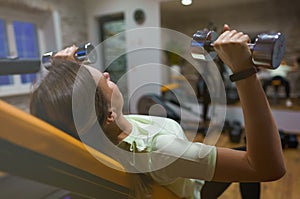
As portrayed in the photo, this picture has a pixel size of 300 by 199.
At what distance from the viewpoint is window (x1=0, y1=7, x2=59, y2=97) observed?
3.01 metres

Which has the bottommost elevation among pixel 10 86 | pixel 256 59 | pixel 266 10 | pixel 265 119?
pixel 10 86

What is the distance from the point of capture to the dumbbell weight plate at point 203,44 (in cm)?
53

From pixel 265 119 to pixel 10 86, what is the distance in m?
3.35

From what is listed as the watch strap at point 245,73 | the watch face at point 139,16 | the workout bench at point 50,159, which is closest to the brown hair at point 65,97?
the workout bench at point 50,159

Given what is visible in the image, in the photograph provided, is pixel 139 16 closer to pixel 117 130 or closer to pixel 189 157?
pixel 117 130

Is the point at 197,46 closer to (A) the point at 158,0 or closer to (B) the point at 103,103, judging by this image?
(B) the point at 103,103

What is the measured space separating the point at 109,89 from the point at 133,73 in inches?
10.8

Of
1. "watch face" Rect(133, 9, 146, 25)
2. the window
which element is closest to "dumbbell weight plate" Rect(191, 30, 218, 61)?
the window

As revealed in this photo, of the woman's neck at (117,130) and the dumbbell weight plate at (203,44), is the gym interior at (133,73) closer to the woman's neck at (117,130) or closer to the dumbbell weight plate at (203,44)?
the dumbbell weight plate at (203,44)

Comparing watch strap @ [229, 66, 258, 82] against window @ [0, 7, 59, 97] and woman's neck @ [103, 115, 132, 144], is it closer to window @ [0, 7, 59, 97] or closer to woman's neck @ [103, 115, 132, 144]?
woman's neck @ [103, 115, 132, 144]

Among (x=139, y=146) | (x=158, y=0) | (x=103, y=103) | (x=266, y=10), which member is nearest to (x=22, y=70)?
(x=103, y=103)

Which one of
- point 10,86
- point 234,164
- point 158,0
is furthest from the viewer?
point 158,0

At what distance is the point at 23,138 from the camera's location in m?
0.38

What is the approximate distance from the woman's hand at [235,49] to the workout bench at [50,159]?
349 mm
